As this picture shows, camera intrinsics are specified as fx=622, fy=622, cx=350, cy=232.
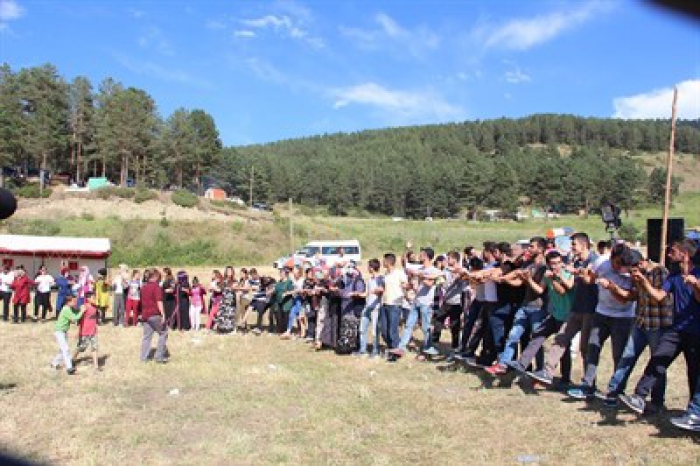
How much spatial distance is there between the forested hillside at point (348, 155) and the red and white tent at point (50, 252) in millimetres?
37397

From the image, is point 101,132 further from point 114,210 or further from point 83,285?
point 83,285

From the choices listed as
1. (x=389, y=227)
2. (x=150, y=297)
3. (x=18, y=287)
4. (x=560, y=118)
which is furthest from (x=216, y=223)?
(x=560, y=118)

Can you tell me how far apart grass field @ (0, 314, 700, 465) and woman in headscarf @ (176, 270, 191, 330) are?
463 centimetres

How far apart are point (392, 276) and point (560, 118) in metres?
184

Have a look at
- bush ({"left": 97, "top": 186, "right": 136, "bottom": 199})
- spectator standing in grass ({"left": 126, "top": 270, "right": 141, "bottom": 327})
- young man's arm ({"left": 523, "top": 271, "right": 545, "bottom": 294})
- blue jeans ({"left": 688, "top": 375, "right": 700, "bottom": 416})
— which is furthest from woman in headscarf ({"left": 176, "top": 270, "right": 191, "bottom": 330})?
bush ({"left": 97, "top": 186, "right": 136, "bottom": 199})

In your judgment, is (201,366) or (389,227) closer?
(201,366)

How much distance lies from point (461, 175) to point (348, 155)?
58.0 m

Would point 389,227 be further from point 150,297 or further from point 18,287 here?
point 150,297

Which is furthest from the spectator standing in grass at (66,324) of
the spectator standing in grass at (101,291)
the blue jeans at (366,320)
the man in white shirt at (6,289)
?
the man in white shirt at (6,289)

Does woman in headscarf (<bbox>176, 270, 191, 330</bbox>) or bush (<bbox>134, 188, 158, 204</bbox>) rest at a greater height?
bush (<bbox>134, 188, 158, 204</bbox>)

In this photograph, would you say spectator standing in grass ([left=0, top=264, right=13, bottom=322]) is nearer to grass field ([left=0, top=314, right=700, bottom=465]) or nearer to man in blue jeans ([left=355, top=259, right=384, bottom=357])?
grass field ([left=0, top=314, right=700, bottom=465])

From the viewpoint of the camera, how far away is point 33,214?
47.5 meters

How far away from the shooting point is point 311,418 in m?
7.71

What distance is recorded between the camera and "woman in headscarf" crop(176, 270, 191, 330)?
16102 mm
